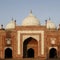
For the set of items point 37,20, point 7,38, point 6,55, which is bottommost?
point 6,55

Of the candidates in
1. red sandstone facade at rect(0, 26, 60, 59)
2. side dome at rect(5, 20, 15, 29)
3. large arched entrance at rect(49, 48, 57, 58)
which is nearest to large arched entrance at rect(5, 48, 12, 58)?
red sandstone facade at rect(0, 26, 60, 59)

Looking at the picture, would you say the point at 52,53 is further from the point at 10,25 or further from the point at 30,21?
the point at 10,25

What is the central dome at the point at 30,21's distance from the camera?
2819 cm

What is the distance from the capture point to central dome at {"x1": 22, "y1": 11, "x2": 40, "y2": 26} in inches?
1110

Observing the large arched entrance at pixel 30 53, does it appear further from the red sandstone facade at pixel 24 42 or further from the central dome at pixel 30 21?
the central dome at pixel 30 21

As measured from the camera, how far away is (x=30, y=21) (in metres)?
28.3

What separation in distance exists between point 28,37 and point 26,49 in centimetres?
149

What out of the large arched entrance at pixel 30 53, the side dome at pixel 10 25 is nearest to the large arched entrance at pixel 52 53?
the large arched entrance at pixel 30 53

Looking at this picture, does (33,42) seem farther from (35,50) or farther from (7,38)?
(7,38)

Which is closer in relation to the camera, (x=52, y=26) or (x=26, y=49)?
(x=26, y=49)

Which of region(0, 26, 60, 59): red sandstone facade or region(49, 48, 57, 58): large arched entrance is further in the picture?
region(49, 48, 57, 58): large arched entrance

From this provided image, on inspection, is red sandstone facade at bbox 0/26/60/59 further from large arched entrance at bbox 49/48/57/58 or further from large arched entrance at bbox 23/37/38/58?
large arched entrance at bbox 49/48/57/58

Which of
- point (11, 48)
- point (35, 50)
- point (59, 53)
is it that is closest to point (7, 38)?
point (11, 48)

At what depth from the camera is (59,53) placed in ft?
86.9
